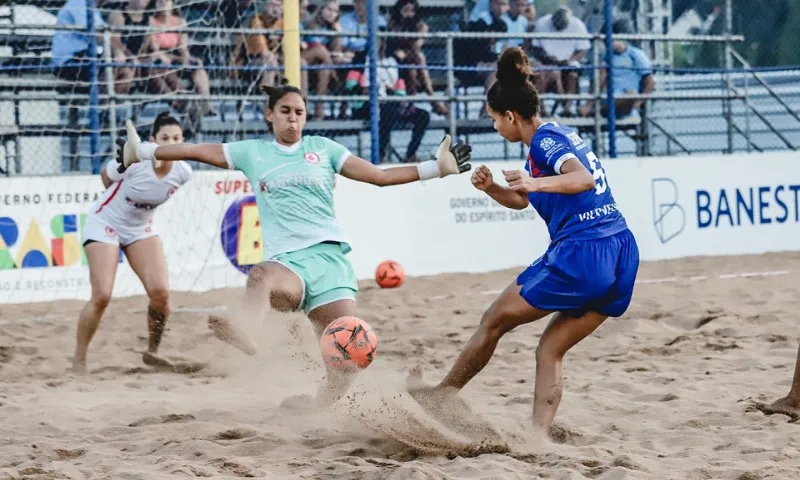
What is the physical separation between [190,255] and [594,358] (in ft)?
16.7

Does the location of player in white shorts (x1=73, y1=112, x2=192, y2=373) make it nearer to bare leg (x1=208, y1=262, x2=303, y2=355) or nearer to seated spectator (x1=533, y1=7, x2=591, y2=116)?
bare leg (x1=208, y1=262, x2=303, y2=355)

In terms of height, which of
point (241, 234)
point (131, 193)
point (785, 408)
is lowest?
point (785, 408)

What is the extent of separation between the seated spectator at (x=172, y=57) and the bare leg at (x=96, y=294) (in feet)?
16.9

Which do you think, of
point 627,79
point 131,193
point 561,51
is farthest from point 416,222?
point 131,193

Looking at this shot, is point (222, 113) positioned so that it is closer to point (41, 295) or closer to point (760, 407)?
point (41, 295)

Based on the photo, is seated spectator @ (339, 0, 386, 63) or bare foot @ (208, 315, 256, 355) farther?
seated spectator @ (339, 0, 386, 63)

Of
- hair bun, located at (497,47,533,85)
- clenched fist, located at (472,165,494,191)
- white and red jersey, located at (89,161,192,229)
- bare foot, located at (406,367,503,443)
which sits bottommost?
bare foot, located at (406,367,503,443)

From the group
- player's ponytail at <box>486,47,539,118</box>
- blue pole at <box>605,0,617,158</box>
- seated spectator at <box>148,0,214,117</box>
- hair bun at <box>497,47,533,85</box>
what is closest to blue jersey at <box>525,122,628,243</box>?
player's ponytail at <box>486,47,539,118</box>

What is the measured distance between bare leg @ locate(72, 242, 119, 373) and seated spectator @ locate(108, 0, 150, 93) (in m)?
4.98

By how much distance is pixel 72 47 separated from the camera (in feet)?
39.3

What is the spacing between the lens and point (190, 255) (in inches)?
454

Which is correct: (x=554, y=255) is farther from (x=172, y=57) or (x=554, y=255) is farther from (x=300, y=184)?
(x=172, y=57)

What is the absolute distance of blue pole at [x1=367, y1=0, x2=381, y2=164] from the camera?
12617 mm

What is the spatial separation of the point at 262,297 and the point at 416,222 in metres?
7.09
